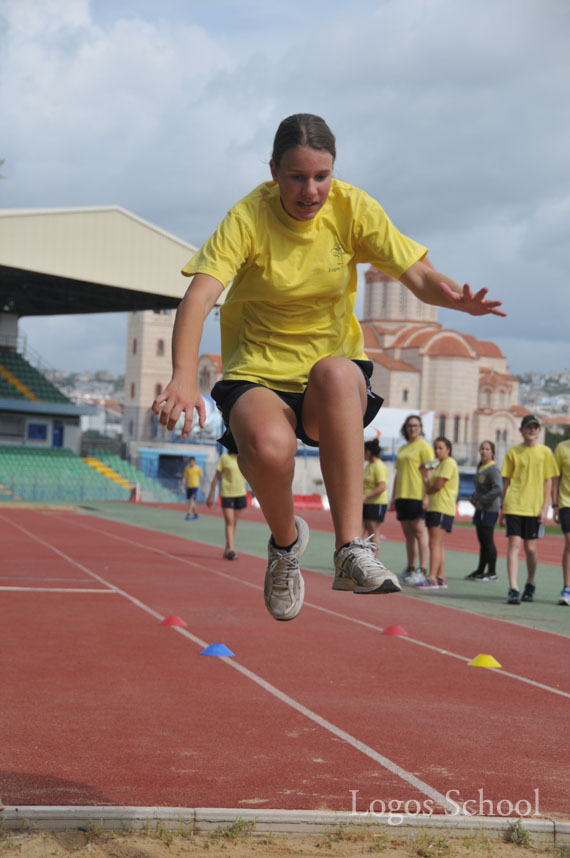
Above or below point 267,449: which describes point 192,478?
below

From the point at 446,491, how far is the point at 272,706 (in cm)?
657

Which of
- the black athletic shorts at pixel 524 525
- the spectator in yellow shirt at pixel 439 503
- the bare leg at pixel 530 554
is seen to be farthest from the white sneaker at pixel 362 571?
the spectator in yellow shirt at pixel 439 503

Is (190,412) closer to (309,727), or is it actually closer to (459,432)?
(309,727)

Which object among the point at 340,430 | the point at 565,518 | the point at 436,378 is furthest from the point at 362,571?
the point at 436,378

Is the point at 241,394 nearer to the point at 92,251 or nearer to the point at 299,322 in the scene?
the point at 299,322

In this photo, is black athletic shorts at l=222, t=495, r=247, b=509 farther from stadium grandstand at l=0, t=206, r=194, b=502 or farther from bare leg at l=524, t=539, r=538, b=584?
stadium grandstand at l=0, t=206, r=194, b=502

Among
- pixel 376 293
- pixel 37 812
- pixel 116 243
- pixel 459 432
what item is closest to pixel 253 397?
pixel 37 812

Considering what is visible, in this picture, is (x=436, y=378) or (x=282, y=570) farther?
(x=436, y=378)

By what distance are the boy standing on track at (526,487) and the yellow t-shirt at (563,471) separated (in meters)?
0.07

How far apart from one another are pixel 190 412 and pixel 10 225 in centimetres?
3196

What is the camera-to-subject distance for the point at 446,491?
12.4m

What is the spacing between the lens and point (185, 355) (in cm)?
327

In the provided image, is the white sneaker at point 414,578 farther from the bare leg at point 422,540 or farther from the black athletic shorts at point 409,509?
the black athletic shorts at point 409,509

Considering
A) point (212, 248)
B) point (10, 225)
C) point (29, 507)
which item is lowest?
point (29, 507)
